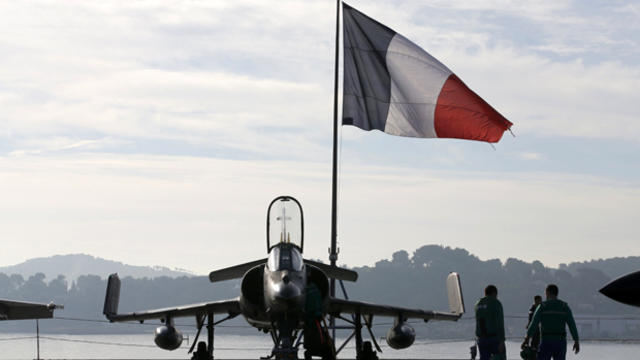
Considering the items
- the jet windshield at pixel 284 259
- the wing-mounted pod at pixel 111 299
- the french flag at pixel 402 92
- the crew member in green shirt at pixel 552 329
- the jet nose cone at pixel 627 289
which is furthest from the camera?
the french flag at pixel 402 92

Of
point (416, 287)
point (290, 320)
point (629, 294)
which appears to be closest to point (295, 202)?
point (290, 320)

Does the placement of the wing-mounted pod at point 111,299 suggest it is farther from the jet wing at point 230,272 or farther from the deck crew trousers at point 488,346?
the deck crew trousers at point 488,346

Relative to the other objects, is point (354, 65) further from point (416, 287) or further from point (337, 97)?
point (416, 287)

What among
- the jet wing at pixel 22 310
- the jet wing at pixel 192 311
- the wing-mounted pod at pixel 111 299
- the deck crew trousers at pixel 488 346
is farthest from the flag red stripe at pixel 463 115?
the jet wing at pixel 22 310

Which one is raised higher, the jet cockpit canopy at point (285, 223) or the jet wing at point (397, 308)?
the jet cockpit canopy at point (285, 223)

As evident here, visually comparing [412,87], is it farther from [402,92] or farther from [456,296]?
[456,296]

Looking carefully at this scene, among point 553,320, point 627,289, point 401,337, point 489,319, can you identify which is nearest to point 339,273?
point 401,337

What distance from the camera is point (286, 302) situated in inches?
741

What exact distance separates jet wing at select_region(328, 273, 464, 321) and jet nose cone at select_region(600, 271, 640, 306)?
11.1 meters

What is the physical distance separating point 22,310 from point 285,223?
5681 mm

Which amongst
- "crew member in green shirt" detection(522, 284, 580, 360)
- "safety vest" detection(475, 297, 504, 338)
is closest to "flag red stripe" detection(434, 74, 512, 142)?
"safety vest" detection(475, 297, 504, 338)

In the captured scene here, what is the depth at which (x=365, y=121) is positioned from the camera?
84.1ft

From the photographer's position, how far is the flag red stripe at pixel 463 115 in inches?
992

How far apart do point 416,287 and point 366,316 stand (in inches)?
6935
